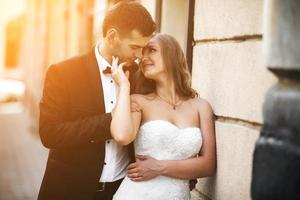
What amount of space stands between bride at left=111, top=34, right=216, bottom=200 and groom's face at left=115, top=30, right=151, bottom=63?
3.3 inches

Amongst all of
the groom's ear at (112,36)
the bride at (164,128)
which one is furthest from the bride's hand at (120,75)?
the groom's ear at (112,36)

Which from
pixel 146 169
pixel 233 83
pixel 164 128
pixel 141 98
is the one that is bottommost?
pixel 146 169

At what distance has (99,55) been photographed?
396 cm

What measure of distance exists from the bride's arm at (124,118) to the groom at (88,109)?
14cm

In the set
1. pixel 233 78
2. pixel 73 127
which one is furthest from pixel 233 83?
pixel 73 127

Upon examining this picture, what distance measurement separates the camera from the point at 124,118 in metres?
3.47

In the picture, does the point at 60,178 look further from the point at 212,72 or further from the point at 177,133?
the point at 212,72

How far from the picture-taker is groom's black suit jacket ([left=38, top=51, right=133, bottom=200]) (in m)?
3.56

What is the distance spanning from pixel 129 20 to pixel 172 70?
50 centimetres

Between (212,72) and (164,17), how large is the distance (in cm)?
202

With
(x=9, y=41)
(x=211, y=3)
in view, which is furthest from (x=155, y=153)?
(x=9, y=41)

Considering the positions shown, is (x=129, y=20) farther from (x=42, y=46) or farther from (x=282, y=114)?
(x=42, y=46)

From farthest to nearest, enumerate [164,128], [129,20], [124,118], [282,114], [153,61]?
[129,20] → [153,61] → [164,128] → [124,118] → [282,114]

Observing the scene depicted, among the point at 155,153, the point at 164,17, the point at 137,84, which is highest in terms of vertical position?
the point at 164,17
